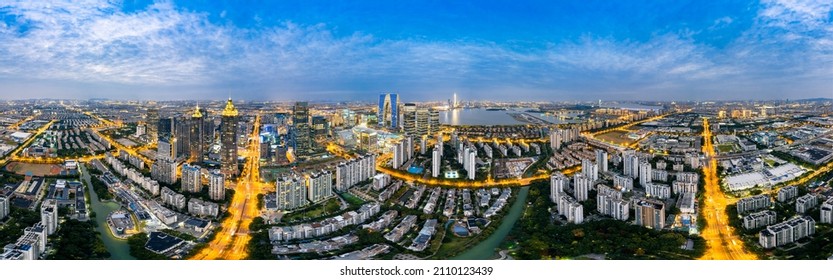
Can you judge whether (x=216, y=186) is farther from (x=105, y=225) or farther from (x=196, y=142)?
(x=196, y=142)

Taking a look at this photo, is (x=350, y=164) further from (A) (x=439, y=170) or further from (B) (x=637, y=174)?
(B) (x=637, y=174)

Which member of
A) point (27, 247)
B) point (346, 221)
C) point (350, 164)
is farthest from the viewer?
point (350, 164)

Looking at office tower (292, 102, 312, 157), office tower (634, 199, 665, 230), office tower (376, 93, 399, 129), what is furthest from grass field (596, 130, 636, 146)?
office tower (292, 102, 312, 157)

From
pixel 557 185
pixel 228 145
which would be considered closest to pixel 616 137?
pixel 557 185

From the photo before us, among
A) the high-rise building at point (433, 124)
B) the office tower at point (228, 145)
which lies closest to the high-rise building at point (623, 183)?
the high-rise building at point (433, 124)

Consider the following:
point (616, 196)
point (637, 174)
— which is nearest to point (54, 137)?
point (616, 196)
